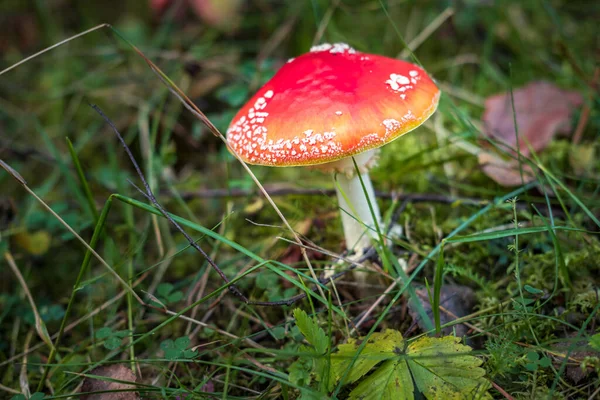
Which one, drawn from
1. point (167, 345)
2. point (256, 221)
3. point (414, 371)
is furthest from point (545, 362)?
point (256, 221)

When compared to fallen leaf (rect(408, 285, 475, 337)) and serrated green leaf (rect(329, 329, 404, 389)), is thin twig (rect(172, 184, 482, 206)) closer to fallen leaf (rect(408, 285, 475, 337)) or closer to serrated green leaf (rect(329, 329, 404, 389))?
fallen leaf (rect(408, 285, 475, 337))

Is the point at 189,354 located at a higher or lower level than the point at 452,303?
higher

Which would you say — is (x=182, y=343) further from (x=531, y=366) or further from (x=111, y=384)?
(x=531, y=366)

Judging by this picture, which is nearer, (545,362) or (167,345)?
(545,362)

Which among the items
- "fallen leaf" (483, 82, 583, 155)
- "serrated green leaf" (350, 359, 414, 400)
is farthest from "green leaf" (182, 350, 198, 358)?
"fallen leaf" (483, 82, 583, 155)

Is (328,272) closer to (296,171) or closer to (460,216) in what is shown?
(460,216)

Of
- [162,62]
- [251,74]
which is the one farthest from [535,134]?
[162,62]
